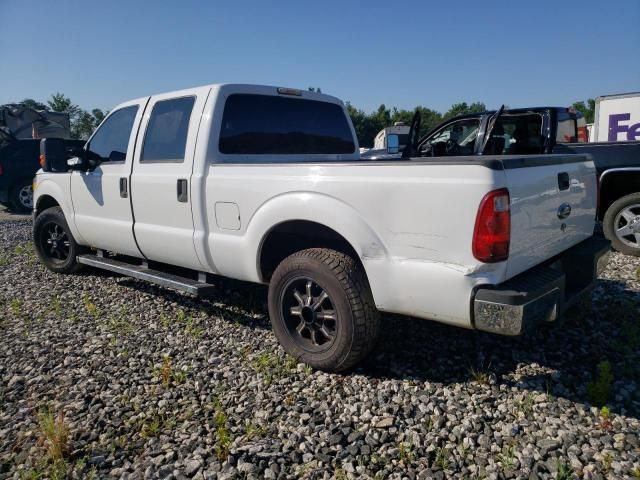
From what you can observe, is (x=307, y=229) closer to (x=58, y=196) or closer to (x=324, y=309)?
(x=324, y=309)

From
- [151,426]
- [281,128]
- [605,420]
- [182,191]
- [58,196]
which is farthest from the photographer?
[58,196]

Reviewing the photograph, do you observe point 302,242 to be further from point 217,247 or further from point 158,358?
point 158,358

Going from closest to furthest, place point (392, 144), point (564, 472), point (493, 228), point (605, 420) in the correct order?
1. point (564, 472)
2. point (493, 228)
3. point (605, 420)
4. point (392, 144)

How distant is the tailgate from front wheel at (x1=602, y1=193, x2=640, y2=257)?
302cm

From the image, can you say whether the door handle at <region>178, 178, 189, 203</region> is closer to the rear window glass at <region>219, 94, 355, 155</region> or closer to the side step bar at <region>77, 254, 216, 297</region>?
the rear window glass at <region>219, 94, 355, 155</region>

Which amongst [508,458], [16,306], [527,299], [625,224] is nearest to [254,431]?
[508,458]

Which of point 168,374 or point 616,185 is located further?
point 616,185

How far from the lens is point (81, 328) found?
4258 mm

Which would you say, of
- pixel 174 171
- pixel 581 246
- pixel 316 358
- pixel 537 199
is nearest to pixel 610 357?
pixel 581 246

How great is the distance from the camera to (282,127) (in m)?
4.34

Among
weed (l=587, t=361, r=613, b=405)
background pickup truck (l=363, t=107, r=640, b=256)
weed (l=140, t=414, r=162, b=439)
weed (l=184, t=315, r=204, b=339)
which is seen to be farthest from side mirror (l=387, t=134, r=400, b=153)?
weed (l=140, t=414, r=162, b=439)

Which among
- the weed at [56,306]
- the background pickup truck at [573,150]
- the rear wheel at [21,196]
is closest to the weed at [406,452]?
the weed at [56,306]

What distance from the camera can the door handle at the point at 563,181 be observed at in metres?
3.08

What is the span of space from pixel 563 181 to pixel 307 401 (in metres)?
2.11
